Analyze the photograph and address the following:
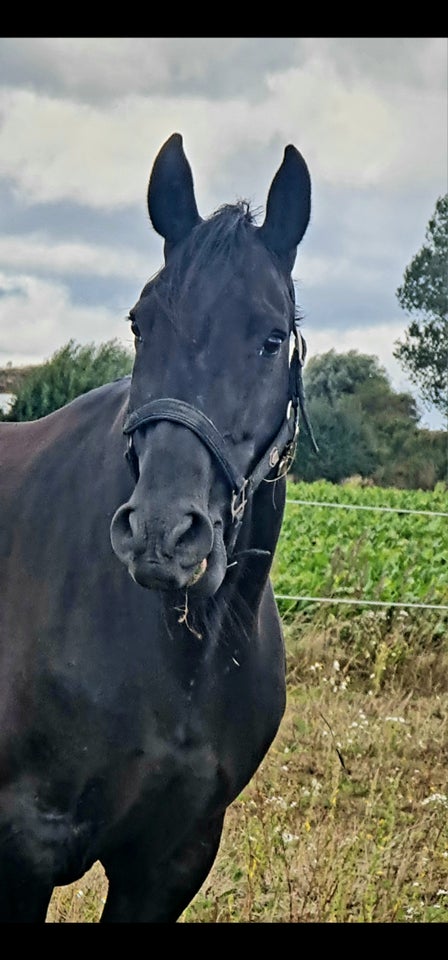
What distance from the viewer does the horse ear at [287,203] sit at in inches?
98.3

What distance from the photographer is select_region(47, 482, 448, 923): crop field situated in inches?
149

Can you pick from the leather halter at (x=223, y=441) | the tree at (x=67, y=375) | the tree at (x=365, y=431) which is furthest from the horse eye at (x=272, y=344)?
the tree at (x=365, y=431)

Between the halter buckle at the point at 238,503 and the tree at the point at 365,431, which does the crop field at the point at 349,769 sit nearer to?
the halter buckle at the point at 238,503

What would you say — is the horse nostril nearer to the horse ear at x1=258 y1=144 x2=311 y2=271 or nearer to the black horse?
the black horse

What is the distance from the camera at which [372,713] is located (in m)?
5.85

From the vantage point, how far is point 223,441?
2.18m

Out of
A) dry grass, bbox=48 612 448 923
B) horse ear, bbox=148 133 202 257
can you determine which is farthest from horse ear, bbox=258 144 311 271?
dry grass, bbox=48 612 448 923

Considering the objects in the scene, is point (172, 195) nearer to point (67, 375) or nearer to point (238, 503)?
point (238, 503)

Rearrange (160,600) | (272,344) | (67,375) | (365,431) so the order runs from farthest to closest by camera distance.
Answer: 1. (365,431)
2. (67,375)
3. (160,600)
4. (272,344)

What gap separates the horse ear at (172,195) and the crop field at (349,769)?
2.24 meters

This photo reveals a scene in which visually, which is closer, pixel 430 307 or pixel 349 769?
pixel 349 769

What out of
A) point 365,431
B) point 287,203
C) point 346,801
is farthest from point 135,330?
point 365,431

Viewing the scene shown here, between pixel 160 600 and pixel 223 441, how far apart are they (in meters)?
0.49
